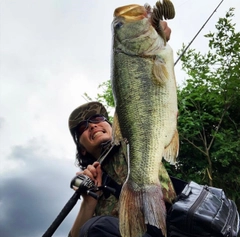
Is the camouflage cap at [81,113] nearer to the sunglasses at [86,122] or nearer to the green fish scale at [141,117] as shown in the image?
the sunglasses at [86,122]

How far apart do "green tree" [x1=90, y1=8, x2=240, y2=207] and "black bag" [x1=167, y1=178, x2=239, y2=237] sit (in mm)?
5247

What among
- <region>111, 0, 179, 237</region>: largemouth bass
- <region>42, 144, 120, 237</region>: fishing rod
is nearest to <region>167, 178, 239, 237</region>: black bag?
<region>111, 0, 179, 237</region>: largemouth bass

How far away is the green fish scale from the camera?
1.94 meters

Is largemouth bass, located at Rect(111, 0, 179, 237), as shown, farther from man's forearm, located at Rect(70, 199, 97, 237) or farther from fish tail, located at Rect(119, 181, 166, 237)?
man's forearm, located at Rect(70, 199, 97, 237)

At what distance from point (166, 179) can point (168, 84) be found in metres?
0.90

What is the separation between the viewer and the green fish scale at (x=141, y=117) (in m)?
1.94

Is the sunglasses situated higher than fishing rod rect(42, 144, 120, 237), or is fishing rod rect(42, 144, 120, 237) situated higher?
the sunglasses

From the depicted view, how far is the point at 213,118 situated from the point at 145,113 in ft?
21.8

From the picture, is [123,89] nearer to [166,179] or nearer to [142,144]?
[142,144]

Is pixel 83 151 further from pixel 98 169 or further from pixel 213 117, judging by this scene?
pixel 213 117

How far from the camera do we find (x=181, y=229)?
221cm

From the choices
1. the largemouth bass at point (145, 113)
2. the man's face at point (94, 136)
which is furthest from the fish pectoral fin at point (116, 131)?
the man's face at point (94, 136)

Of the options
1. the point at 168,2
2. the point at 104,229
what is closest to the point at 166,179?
the point at 104,229

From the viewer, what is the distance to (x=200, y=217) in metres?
2.19
